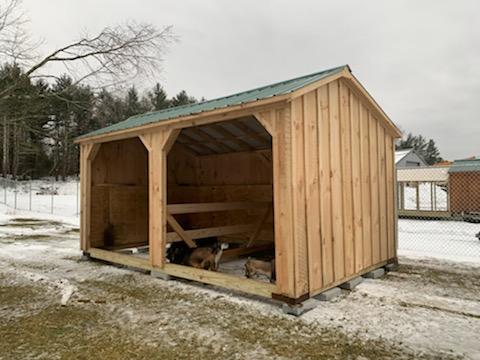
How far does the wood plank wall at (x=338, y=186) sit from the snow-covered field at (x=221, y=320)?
18.0 inches

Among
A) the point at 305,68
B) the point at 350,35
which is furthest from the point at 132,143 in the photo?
the point at 305,68

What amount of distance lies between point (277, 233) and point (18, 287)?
3.60m

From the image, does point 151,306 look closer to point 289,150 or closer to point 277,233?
point 277,233

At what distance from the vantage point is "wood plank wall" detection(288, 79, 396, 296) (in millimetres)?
3643

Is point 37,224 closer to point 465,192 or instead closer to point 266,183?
point 266,183

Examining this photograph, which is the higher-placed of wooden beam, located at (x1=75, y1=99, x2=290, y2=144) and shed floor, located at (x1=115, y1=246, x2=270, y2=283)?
wooden beam, located at (x1=75, y1=99, x2=290, y2=144)

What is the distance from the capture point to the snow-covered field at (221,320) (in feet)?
8.86

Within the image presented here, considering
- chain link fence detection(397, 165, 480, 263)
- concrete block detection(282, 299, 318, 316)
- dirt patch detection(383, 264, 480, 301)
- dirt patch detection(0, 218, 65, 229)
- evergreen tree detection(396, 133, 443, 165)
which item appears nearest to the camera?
concrete block detection(282, 299, 318, 316)

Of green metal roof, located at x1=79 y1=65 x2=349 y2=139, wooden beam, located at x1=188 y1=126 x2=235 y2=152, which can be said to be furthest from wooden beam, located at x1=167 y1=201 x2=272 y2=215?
wooden beam, located at x1=188 y1=126 x2=235 y2=152

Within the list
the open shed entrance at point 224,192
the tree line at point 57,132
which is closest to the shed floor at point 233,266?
the open shed entrance at point 224,192

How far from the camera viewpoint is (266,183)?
23.5 ft

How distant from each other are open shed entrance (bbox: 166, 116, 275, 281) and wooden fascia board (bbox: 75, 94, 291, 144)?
1.26 m

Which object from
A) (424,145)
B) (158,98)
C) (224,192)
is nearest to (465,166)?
(224,192)

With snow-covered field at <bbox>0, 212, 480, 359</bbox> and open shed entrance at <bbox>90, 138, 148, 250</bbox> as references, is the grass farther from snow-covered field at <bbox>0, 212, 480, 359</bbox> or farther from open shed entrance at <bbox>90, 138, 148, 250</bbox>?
open shed entrance at <bbox>90, 138, 148, 250</bbox>
